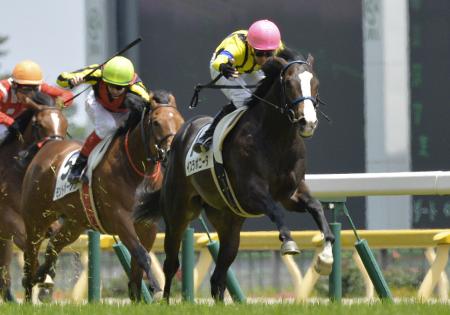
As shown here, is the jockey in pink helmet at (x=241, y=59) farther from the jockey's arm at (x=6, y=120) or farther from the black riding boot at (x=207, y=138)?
the jockey's arm at (x=6, y=120)

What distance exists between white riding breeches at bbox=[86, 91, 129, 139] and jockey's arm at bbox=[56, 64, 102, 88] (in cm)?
16

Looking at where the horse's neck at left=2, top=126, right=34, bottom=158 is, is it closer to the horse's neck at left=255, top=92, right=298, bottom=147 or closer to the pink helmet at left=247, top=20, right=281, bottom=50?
the pink helmet at left=247, top=20, right=281, bottom=50

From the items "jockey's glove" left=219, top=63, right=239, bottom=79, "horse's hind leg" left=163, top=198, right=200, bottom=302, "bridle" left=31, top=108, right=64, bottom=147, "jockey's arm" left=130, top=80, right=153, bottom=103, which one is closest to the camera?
"jockey's glove" left=219, top=63, right=239, bottom=79

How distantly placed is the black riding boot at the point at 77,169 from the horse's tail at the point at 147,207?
54 cm

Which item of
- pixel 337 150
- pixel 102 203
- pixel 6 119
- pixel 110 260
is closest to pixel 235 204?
pixel 102 203

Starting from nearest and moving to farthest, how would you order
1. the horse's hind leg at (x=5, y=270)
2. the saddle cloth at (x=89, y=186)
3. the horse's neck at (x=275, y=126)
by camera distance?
the horse's neck at (x=275, y=126), the saddle cloth at (x=89, y=186), the horse's hind leg at (x=5, y=270)

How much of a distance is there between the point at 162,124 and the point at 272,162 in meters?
1.43

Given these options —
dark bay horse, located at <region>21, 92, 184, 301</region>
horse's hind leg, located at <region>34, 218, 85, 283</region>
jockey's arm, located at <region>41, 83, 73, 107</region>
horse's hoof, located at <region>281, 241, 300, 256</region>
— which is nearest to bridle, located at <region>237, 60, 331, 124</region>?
horse's hoof, located at <region>281, 241, 300, 256</region>

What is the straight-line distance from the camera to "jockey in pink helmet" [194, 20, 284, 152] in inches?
385

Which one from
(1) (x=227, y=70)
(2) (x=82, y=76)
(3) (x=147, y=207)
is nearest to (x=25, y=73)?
(2) (x=82, y=76)

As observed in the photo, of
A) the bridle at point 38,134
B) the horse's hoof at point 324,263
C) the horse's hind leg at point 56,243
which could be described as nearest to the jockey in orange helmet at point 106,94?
the horse's hind leg at point 56,243

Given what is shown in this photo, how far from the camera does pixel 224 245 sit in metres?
10.3

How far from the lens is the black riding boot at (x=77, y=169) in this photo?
440 inches

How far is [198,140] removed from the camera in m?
10.2
